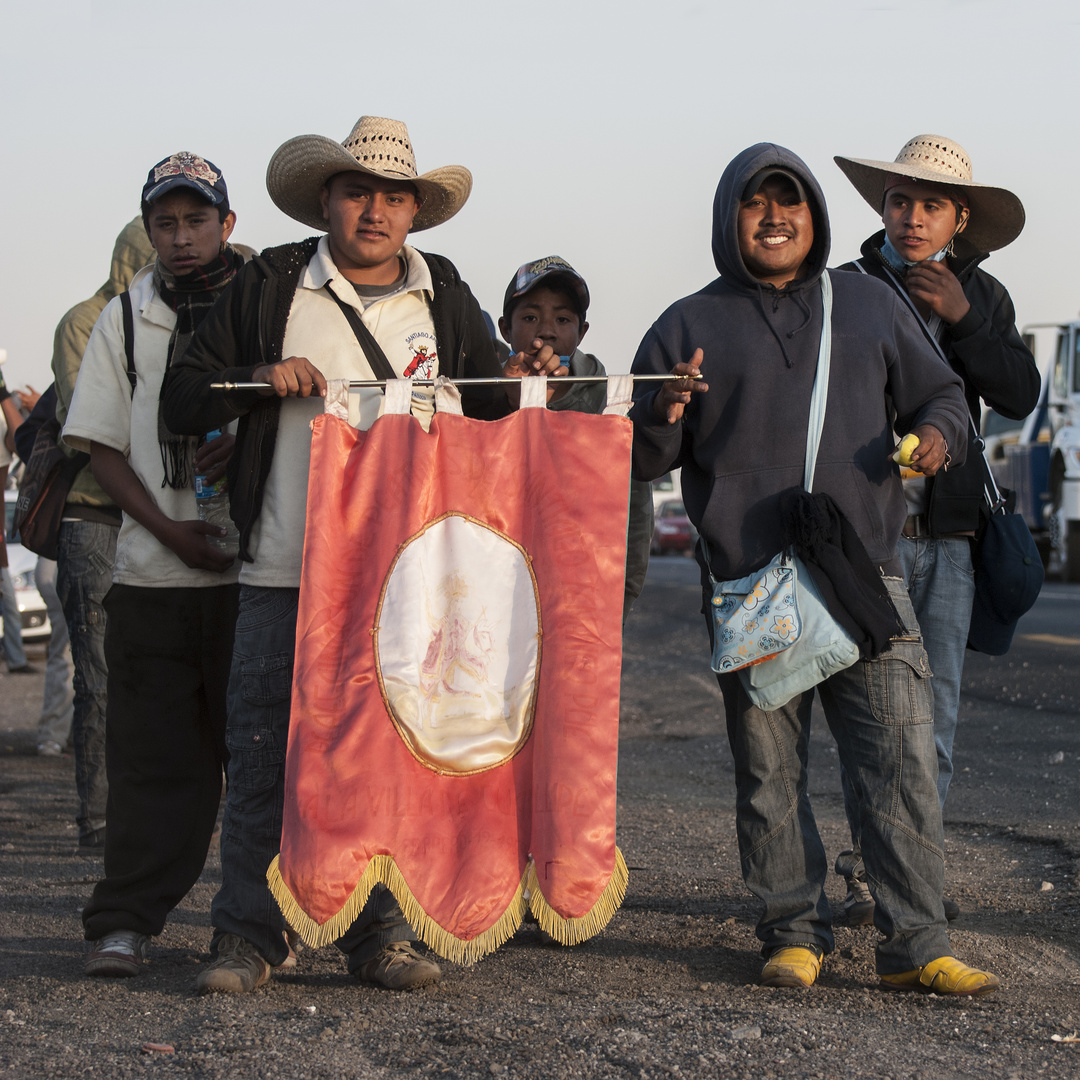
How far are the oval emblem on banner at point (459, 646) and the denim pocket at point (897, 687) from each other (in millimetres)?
891

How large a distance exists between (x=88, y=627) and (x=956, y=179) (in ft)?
12.6

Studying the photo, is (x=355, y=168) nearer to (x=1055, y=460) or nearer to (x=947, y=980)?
(x=947, y=980)

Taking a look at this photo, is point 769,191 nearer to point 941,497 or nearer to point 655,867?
point 941,497

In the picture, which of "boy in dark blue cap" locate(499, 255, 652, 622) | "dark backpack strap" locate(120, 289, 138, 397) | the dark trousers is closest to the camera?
the dark trousers

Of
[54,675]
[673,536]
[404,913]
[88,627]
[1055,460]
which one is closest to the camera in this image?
[404,913]

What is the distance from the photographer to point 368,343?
4.02 meters

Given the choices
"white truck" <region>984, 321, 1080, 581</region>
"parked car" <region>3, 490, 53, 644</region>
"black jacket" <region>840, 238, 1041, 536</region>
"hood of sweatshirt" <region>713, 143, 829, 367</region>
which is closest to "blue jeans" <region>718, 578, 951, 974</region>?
"black jacket" <region>840, 238, 1041, 536</region>

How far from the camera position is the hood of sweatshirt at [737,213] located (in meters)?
3.88

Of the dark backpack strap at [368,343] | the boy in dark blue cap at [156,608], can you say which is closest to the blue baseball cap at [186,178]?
the boy in dark blue cap at [156,608]

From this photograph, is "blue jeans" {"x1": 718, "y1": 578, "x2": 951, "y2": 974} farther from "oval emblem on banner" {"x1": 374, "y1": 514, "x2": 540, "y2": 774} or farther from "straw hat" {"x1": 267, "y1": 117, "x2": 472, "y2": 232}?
"straw hat" {"x1": 267, "y1": 117, "x2": 472, "y2": 232}

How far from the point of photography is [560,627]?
3.75 m

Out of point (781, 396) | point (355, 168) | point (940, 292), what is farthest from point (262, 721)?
point (940, 292)

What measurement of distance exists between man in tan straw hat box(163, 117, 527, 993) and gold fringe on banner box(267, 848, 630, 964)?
0.20 m

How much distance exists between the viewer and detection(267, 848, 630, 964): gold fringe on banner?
3.61 m
